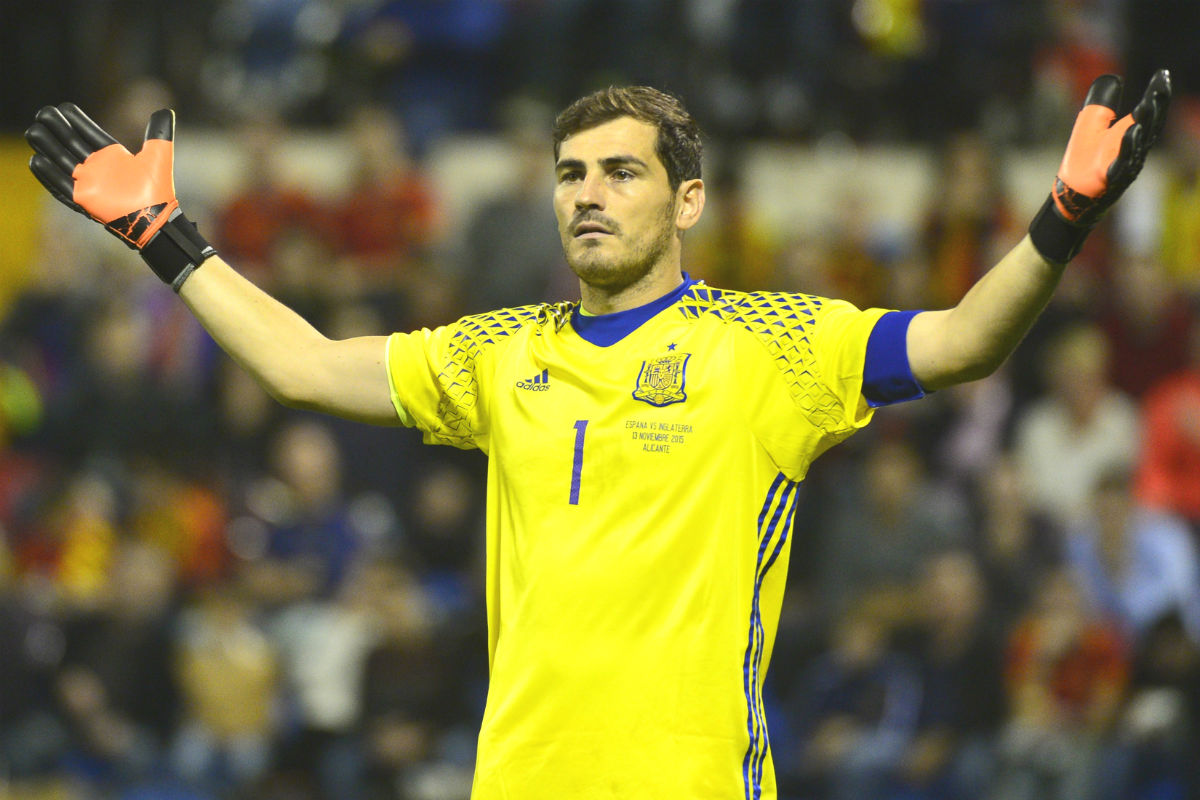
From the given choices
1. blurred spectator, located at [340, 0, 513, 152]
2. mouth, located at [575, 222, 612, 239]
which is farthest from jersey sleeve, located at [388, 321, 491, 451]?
blurred spectator, located at [340, 0, 513, 152]

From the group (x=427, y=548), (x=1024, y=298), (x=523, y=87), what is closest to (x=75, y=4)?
(x=523, y=87)

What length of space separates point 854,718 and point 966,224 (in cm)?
301

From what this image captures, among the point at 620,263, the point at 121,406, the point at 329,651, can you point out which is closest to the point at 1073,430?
the point at 329,651

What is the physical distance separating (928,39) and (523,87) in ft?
8.50

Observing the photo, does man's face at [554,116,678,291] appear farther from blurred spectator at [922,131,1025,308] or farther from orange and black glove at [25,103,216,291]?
blurred spectator at [922,131,1025,308]

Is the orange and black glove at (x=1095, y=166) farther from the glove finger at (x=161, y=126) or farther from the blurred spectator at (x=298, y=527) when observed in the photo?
the blurred spectator at (x=298, y=527)

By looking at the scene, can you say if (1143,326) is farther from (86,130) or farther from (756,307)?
(86,130)

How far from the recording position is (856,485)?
852cm

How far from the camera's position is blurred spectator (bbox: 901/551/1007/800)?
24.3 feet

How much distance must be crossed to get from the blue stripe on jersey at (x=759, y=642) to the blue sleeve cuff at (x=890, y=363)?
313 millimetres

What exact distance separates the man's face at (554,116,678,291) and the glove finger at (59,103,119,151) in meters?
1.12

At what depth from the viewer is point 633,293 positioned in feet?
12.8

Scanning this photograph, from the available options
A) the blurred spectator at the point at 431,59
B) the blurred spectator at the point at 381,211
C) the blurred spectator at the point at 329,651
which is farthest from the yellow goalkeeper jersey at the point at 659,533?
the blurred spectator at the point at 431,59

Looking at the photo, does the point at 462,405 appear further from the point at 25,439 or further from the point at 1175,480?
the point at 25,439
